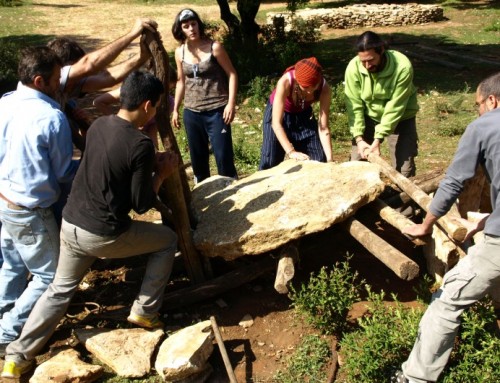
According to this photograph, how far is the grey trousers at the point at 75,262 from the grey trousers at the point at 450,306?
1.89m

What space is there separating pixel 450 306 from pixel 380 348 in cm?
56

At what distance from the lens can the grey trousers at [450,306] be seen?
10.2 feet

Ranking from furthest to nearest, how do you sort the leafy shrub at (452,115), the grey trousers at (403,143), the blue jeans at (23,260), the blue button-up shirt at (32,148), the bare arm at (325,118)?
1. the leafy shrub at (452,115)
2. the grey trousers at (403,143)
3. the bare arm at (325,118)
4. the blue jeans at (23,260)
5. the blue button-up shirt at (32,148)

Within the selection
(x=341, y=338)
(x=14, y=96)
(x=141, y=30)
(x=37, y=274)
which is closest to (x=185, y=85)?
(x=141, y=30)

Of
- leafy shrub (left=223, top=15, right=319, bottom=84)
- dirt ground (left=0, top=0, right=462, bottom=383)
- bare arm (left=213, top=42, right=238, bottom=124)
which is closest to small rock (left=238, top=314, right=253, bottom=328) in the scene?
dirt ground (left=0, top=0, right=462, bottom=383)

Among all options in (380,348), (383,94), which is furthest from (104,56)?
(380,348)

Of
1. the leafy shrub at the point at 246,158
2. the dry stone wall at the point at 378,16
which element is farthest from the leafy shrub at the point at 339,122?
the dry stone wall at the point at 378,16

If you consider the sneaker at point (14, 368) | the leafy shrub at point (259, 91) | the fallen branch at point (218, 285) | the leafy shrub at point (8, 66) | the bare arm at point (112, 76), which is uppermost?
the bare arm at point (112, 76)

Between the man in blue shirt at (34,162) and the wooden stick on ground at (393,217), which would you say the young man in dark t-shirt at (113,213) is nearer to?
the man in blue shirt at (34,162)

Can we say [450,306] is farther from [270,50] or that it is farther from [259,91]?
[270,50]

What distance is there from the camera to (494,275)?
122 inches

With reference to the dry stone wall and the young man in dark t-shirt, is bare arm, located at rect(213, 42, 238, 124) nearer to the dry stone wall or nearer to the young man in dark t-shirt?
the young man in dark t-shirt

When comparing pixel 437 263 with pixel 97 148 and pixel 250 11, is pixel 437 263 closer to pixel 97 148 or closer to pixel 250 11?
pixel 97 148

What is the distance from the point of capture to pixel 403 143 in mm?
5391
